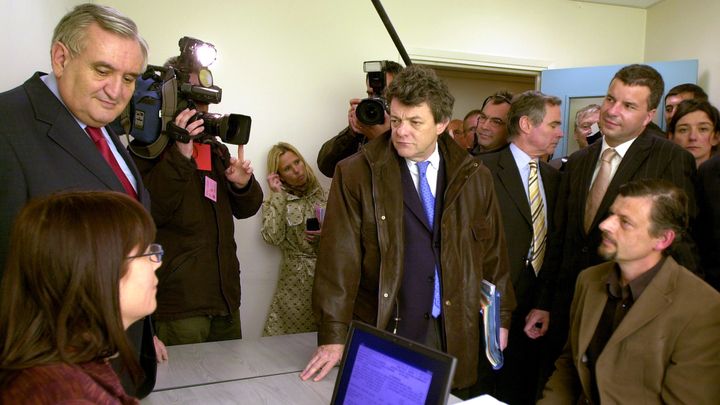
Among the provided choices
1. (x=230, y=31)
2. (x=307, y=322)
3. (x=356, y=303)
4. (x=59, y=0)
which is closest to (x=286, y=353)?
(x=356, y=303)

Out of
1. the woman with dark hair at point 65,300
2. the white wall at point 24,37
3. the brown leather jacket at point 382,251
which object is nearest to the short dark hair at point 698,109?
the brown leather jacket at point 382,251

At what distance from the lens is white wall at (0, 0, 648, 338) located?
3457 millimetres

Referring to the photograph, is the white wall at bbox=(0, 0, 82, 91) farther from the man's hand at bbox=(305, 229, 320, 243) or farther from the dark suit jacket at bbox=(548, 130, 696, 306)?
the dark suit jacket at bbox=(548, 130, 696, 306)

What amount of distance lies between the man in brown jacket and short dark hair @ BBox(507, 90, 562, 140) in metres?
0.70

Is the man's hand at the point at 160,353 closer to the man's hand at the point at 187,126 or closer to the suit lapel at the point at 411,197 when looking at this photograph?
the man's hand at the point at 187,126

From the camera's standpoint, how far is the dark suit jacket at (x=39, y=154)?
4.00 ft

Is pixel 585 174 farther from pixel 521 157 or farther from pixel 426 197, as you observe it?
pixel 426 197

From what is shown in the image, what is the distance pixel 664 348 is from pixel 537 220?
0.89 metres

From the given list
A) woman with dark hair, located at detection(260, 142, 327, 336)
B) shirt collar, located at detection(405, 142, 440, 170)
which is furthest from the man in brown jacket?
woman with dark hair, located at detection(260, 142, 327, 336)

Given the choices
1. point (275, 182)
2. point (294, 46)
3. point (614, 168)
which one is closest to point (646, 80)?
point (614, 168)

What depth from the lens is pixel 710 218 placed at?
2.15m

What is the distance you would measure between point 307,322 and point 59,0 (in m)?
2.10

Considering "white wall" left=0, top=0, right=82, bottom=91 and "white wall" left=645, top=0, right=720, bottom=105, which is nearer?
"white wall" left=0, top=0, right=82, bottom=91

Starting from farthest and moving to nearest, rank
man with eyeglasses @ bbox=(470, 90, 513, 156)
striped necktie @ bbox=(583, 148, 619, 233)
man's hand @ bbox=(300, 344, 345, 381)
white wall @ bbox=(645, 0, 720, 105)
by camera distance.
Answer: white wall @ bbox=(645, 0, 720, 105) → man with eyeglasses @ bbox=(470, 90, 513, 156) → striped necktie @ bbox=(583, 148, 619, 233) → man's hand @ bbox=(300, 344, 345, 381)
